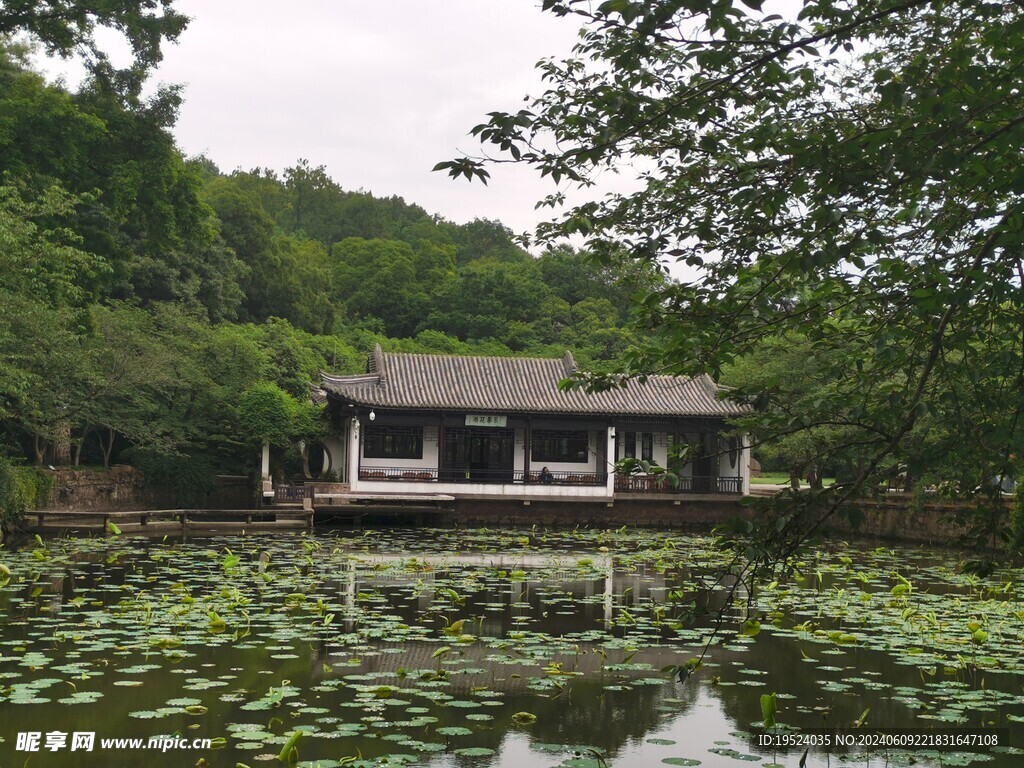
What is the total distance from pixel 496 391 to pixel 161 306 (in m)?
9.54

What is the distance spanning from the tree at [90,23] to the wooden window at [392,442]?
10.00 metres

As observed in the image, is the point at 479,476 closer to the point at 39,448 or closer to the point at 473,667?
the point at 39,448

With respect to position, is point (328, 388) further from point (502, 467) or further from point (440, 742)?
point (440, 742)

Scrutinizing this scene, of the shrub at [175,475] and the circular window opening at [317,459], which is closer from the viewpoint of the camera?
the shrub at [175,475]

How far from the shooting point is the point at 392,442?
82.3 ft

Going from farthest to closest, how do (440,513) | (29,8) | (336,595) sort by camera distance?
(440,513) → (29,8) → (336,595)

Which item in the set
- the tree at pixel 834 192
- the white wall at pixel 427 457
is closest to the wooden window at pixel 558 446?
the white wall at pixel 427 457

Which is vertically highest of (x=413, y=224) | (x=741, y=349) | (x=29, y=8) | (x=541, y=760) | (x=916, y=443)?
(x=413, y=224)

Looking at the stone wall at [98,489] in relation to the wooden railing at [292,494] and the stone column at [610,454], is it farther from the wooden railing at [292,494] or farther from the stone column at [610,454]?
the stone column at [610,454]

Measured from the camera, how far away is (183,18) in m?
19.5

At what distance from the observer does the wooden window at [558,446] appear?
2556cm

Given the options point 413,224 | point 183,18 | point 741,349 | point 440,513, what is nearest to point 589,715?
point 741,349

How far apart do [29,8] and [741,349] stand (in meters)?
17.7

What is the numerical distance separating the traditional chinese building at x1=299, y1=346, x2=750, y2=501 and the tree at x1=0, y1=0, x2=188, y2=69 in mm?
8519
